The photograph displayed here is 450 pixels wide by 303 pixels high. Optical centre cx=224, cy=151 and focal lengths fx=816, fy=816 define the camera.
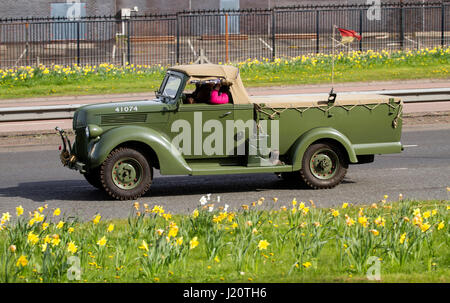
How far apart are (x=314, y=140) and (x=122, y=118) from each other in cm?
269

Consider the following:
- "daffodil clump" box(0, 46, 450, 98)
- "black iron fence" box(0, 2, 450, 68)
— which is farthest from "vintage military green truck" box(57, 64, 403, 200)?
"black iron fence" box(0, 2, 450, 68)

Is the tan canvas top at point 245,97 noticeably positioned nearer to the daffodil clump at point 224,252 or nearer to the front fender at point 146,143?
Result: the front fender at point 146,143

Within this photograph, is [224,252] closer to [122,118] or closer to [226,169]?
[226,169]

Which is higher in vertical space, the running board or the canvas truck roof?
the canvas truck roof

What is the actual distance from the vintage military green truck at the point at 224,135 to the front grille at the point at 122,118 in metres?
0.01

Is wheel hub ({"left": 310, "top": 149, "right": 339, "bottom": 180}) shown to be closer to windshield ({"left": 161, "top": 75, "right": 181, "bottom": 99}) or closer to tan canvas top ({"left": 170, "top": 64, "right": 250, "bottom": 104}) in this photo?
tan canvas top ({"left": 170, "top": 64, "right": 250, "bottom": 104})

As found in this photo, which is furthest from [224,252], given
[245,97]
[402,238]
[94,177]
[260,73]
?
[260,73]

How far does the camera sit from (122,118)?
11.1m

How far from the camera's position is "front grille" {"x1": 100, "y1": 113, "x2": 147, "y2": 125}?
11055 millimetres

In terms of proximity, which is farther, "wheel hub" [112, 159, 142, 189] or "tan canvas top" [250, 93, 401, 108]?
"tan canvas top" [250, 93, 401, 108]

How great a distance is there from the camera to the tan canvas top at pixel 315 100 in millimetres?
11461

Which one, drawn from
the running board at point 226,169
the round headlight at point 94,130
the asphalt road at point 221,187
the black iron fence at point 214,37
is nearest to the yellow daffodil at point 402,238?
the asphalt road at point 221,187

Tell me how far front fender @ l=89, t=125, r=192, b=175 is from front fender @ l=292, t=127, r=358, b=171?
60.3 inches
